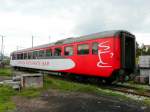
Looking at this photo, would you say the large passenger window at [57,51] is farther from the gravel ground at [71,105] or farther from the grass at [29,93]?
the gravel ground at [71,105]

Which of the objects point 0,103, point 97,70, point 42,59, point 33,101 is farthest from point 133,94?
point 42,59

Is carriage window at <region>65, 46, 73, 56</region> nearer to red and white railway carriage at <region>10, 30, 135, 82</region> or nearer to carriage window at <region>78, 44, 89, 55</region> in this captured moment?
red and white railway carriage at <region>10, 30, 135, 82</region>

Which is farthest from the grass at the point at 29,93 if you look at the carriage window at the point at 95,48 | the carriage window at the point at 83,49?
the carriage window at the point at 83,49

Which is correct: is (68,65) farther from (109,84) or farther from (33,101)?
(33,101)

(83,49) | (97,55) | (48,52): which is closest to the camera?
(97,55)

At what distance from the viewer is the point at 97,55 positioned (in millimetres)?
13352

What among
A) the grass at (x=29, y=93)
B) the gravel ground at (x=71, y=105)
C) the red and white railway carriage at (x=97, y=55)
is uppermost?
the red and white railway carriage at (x=97, y=55)

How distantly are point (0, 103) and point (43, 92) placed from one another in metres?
2.82

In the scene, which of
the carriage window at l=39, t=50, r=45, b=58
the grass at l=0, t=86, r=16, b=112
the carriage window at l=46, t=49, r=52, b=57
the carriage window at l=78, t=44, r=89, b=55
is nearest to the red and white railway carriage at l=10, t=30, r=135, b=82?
the carriage window at l=78, t=44, r=89, b=55

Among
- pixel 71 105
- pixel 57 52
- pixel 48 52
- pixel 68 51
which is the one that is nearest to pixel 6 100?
pixel 71 105

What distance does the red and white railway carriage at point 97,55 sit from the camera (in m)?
12.5

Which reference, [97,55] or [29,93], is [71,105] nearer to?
[29,93]

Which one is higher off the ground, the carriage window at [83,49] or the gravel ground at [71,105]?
the carriage window at [83,49]

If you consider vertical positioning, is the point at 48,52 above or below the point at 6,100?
above
